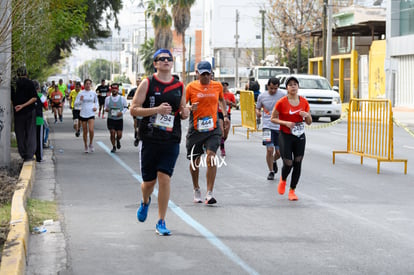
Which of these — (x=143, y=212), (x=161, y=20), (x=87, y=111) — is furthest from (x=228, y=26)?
(x=143, y=212)

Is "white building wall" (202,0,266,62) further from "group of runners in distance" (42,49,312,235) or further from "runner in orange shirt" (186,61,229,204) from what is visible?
"runner in orange shirt" (186,61,229,204)

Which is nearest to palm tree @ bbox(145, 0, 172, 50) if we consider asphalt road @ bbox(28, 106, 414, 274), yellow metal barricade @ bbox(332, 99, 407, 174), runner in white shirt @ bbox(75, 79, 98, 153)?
runner in white shirt @ bbox(75, 79, 98, 153)

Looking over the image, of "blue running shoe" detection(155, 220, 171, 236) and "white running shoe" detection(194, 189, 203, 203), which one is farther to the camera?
"white running shoe" detection(194, 189, 203, 203)

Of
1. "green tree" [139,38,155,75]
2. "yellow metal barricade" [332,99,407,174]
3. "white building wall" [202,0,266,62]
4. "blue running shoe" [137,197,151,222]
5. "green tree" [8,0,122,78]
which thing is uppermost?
"white building wall" [202,0,266,62]

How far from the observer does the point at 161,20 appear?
6512 centimetres

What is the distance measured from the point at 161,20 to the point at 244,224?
188ft

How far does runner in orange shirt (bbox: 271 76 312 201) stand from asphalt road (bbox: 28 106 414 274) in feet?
1.45

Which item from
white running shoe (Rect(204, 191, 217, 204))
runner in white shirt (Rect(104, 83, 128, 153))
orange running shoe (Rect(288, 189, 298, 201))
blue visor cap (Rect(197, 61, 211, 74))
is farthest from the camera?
runner in white shirt (Rect(104, 83, 128, 153))

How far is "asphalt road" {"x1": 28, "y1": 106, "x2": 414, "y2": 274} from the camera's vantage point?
7.00m

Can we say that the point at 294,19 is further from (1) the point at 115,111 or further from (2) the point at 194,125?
(2) the point at 194,125

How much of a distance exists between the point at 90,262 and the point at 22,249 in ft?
1.97

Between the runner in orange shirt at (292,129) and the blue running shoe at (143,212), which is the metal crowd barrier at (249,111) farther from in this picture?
the blue running shoe at (143,212)

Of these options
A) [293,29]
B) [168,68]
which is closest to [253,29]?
[293,29]

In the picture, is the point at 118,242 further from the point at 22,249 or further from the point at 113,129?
the point at 113,129
